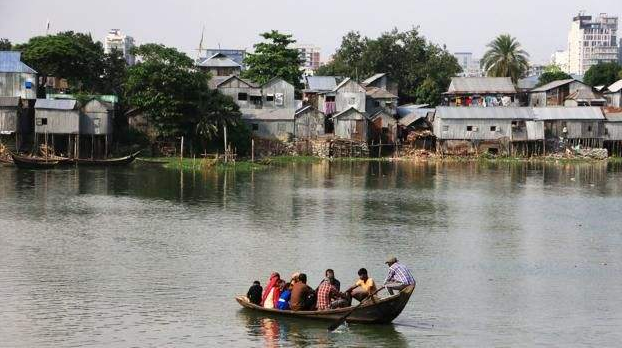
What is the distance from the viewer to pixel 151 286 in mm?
25703

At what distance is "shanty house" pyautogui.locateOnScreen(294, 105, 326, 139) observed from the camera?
7081 cm

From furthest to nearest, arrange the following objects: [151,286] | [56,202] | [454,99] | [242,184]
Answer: [454,99], [242,184], [56,202], [151,286]

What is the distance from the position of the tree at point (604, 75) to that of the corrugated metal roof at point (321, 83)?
31.1 metres

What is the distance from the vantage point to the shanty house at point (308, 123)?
232 feet

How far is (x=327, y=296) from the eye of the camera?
72.1 feet

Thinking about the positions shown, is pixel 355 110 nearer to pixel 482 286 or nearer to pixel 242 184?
pixel 242 184

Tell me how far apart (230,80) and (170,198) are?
2763 cm

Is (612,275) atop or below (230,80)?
below

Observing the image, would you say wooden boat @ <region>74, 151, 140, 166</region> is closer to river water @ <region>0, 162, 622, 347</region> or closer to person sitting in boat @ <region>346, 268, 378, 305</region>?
river water @ <region>0, 162, 622, 347</region>

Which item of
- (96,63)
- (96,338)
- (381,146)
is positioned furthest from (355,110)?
(96,338)

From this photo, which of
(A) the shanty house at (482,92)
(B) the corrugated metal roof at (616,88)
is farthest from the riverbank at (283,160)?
(B) the corrugated metal roof at (616,88)

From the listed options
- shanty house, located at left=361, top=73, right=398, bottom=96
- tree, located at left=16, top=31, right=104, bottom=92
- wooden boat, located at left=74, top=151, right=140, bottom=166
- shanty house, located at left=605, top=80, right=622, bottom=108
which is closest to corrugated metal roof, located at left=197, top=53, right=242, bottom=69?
tree, located at left=16, top=31, right=104, bottom=92

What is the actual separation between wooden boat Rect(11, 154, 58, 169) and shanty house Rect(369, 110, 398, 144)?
25147 millimetres

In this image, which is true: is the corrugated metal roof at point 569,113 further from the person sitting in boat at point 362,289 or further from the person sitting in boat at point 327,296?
the person sitting in boat at point 327,296
